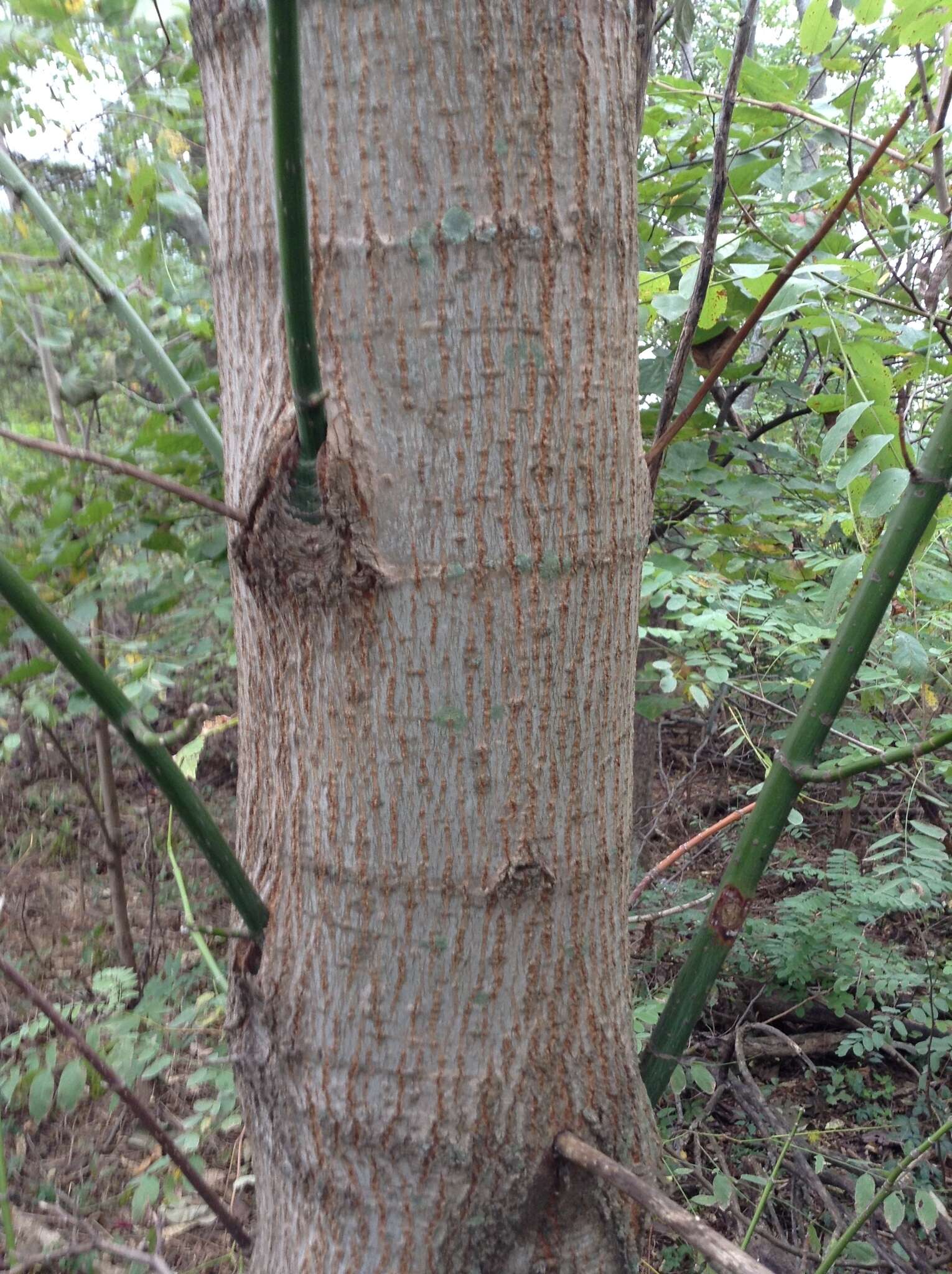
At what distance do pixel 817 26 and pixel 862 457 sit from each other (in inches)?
37.5

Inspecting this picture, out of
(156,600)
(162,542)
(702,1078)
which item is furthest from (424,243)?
(702,1078)

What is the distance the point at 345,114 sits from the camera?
659 mm

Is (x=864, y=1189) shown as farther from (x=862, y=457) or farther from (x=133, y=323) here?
(x=133, y=323)

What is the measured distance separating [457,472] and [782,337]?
2089 millimetres

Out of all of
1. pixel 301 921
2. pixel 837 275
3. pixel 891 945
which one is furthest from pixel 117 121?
pixel 891 945

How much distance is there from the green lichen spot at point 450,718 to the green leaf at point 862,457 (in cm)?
67

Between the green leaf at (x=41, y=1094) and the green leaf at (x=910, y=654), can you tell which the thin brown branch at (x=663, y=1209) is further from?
the green leaf at (x=41, y=1094)

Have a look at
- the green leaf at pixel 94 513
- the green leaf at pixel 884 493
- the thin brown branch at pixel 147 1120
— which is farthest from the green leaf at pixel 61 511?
the green leaf at pixel 884 493

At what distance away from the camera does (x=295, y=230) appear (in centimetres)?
54

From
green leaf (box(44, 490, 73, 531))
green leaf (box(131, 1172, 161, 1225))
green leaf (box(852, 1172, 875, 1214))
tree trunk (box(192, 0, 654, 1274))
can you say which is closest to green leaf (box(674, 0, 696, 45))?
tree trunk (box(192, 0, 654, 1274))

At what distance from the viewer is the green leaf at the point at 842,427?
1165 mm

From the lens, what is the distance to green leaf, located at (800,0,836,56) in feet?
4.91

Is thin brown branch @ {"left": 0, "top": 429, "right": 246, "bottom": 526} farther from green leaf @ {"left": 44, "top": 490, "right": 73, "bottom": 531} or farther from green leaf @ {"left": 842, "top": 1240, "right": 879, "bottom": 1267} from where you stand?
green leaf @ {"left": 842, "top": 1240, "right": 879, "bottom": 1267}

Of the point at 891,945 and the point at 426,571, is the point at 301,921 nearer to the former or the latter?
the point at 426,571
